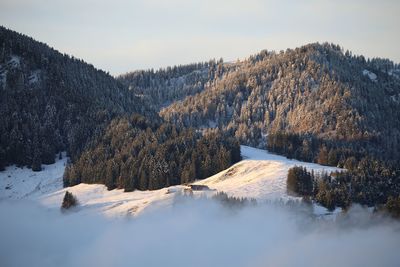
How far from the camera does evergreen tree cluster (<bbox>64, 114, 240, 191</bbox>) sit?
482 feet

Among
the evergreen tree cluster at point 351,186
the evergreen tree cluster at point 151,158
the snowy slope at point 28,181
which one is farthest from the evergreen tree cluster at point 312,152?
the snowy slope at point 28,181

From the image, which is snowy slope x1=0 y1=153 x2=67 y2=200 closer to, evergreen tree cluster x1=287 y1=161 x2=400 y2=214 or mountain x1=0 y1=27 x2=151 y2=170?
mountain x1=0 y1=27 x2=151 y2=170

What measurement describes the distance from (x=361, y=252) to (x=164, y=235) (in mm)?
31431

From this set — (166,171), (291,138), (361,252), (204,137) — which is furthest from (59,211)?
(291,138)

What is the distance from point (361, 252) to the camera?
9838 cm

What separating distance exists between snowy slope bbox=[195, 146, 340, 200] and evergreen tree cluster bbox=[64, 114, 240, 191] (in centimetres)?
585

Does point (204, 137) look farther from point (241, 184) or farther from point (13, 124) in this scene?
point (13, 124)

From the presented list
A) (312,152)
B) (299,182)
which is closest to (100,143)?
(312,152)

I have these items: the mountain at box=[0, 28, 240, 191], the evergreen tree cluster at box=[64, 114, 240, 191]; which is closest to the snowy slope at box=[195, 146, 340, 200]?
the evergreen tree cluster at box=[64, 114, 240, 191]

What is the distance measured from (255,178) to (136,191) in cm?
A: 2758

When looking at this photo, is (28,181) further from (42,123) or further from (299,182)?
(299,182)

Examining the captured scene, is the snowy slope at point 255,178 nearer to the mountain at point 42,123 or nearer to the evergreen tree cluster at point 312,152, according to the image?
the evergreen tree cluster at point 312,152

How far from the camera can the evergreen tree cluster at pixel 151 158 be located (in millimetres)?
147000

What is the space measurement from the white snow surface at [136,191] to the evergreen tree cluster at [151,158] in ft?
11.4
